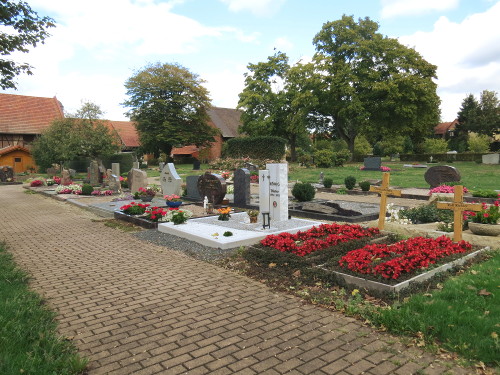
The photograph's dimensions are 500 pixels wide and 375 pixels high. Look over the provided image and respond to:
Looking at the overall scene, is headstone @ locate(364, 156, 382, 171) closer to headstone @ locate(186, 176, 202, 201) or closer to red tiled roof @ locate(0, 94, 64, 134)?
headstone @ locate(186, 176, 202, 201)

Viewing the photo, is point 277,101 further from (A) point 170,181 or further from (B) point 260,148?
(A) point 170,181

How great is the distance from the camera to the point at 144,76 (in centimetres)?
4956

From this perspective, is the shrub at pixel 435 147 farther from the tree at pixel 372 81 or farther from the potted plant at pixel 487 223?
the potted plant at pixel 487 223

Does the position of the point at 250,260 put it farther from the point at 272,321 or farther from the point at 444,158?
the point at 444,158

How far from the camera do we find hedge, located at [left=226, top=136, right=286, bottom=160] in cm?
4109

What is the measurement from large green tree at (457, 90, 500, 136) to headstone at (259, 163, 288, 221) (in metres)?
56.4

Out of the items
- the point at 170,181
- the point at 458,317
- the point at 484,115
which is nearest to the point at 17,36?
the point at 170,181

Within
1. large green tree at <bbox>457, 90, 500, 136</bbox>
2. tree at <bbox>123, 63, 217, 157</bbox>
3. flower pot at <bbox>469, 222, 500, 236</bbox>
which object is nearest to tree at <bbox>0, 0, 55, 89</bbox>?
flower pot at <bbox>469, 222, 500, 236</bbox>

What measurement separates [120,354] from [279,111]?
4393 centimetres

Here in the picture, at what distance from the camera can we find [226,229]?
9.80 m

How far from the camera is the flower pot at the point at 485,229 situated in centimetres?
732

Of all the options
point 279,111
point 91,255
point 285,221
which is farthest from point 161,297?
point 279,111

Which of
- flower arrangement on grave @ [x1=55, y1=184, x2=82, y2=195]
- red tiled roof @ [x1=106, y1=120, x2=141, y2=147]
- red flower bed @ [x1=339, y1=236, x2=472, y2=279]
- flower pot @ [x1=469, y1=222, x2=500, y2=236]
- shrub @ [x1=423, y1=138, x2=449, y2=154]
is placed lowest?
flower arrangement on grave @ [x1=55, y1=184, x2=82, y2=195]

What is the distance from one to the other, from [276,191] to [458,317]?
6.73m
